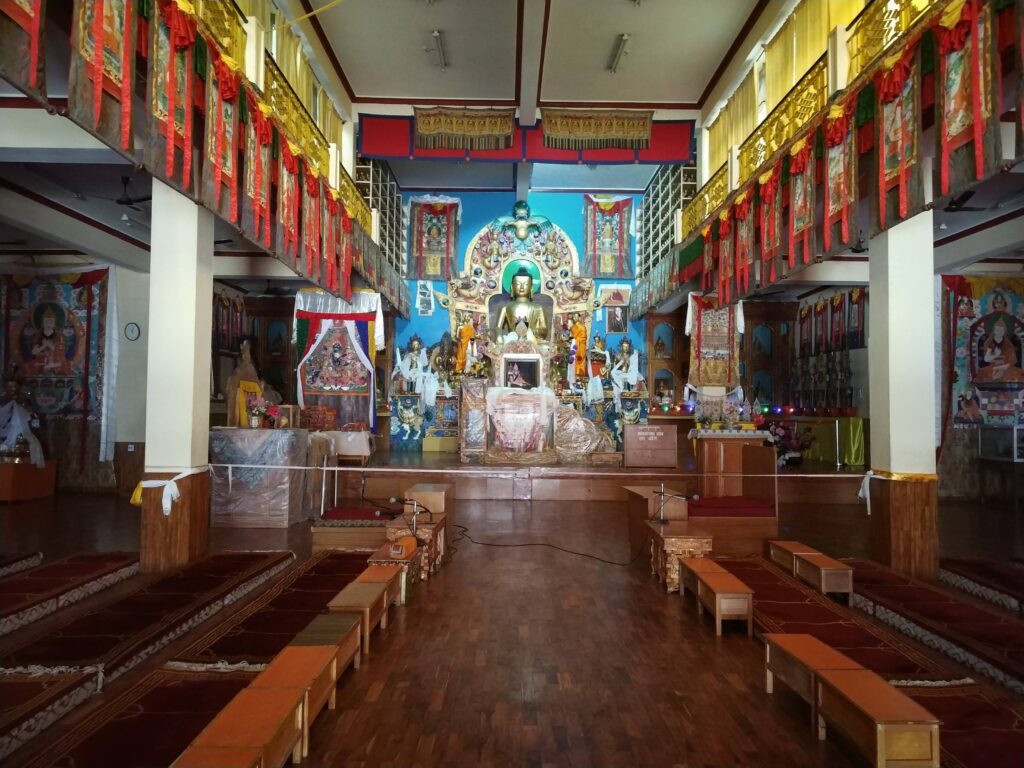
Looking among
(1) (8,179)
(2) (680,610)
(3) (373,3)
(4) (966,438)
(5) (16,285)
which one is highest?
(3) (373,3)

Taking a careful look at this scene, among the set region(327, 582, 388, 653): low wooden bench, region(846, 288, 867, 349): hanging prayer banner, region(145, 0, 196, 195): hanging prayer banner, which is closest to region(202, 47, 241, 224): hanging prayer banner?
region(145, 0, 196, 195): hanging prayer banner

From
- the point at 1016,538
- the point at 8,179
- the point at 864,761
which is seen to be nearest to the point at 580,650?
the point at 864,761

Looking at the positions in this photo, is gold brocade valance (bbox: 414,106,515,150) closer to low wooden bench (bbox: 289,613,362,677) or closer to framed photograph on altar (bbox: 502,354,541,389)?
framed photograph on altar (bbox: 502,354,541,389)

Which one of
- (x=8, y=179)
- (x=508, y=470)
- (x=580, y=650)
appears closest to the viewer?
(x=580, y=650)

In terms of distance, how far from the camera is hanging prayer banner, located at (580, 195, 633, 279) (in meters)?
13.8

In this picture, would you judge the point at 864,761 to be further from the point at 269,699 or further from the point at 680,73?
the point at 680,73

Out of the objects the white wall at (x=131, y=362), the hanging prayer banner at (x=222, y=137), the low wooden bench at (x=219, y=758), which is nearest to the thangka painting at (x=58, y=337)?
the white wall at (x=131, y=362)

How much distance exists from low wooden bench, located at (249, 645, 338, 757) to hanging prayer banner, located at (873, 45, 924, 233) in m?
4.52

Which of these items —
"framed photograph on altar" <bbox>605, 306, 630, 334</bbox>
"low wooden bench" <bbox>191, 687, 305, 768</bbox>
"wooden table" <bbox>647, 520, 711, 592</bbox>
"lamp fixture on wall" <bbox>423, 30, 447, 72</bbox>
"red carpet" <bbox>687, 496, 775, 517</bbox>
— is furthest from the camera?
"framed photograph on altar" <bbox>605, 306, 630, 334</bbox>

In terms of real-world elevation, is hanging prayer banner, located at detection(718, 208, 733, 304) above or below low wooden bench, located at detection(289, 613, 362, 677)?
above

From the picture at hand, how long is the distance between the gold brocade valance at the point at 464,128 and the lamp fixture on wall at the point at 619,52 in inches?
67.1

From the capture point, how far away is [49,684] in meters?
2.83

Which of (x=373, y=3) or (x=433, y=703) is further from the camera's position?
(x=373, y=3)

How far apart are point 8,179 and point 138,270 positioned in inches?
108
